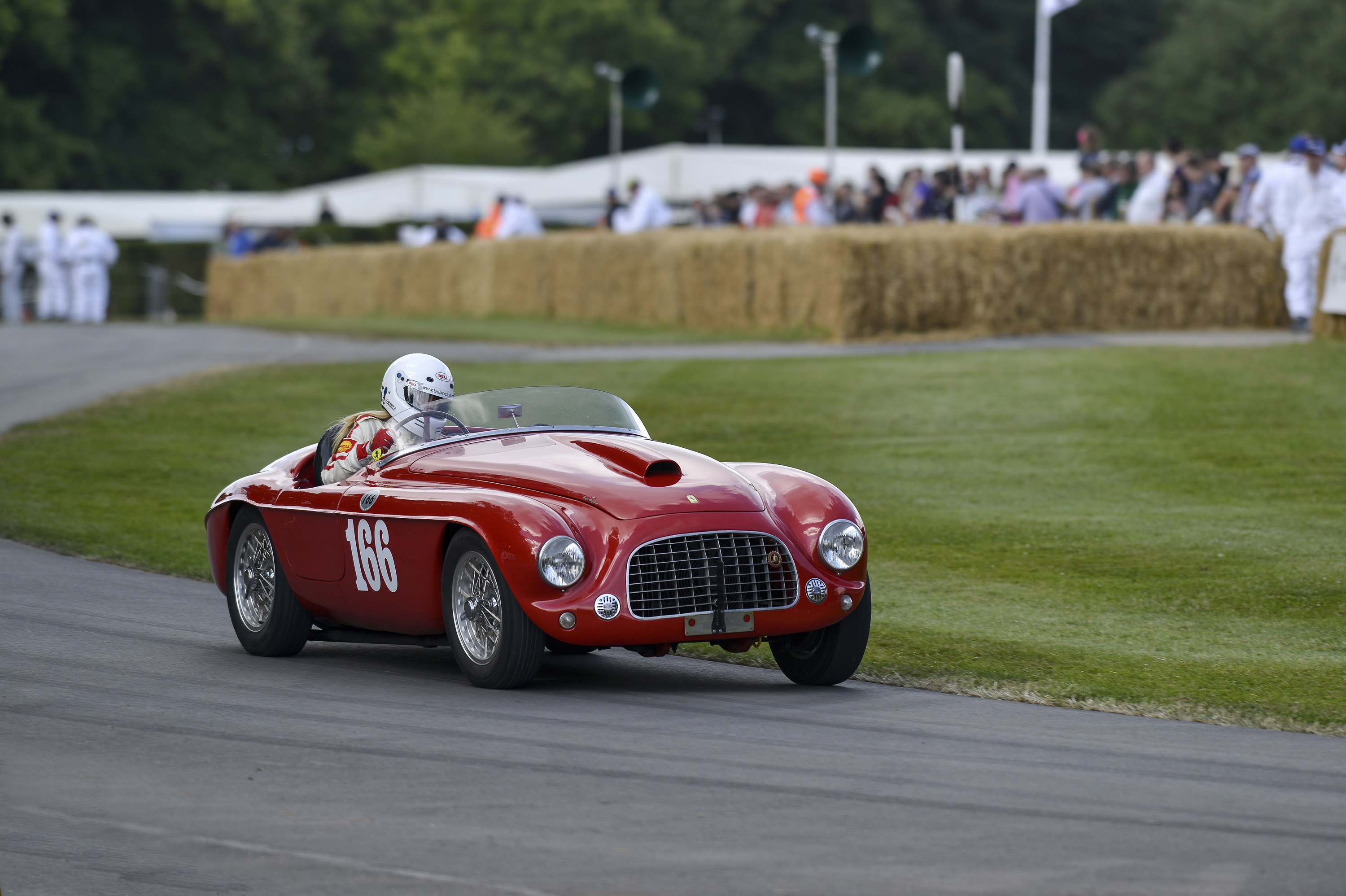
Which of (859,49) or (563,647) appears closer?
(563,647)

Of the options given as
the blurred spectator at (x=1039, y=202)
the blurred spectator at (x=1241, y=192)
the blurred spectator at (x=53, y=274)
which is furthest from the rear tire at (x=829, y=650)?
the blurred spectator at (x=53, y=274)

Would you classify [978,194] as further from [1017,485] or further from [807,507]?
[807,507]

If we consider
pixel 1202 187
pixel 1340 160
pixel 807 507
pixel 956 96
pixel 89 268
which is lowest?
pixel 807 507

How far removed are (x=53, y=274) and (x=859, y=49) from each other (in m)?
19.0

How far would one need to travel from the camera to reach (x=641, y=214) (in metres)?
33.6

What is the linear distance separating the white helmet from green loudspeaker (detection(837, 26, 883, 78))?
74.6 feet

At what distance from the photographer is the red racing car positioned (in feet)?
24.8

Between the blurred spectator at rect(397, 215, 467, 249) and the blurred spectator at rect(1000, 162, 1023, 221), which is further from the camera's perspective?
the blurred spectator at rect(397, 215, 467, 249)

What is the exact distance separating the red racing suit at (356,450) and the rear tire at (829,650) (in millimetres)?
1970

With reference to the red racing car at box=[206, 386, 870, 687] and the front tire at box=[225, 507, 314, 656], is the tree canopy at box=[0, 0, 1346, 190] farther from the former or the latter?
the red racing car at box=[206, 386, 870, 687]

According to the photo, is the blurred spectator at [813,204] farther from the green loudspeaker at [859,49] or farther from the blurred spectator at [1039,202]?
the blurred spectator at [1039,202]

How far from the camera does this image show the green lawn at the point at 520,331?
2642 cm

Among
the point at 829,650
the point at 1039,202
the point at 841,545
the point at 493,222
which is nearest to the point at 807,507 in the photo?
the point at 841,545

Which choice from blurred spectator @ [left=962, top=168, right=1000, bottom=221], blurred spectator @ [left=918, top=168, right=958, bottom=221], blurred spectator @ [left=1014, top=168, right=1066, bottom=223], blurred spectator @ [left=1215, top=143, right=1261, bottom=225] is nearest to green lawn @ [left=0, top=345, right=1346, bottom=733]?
blurred spectator @ [left=1215, top=143, right=1261, bottom=225]
